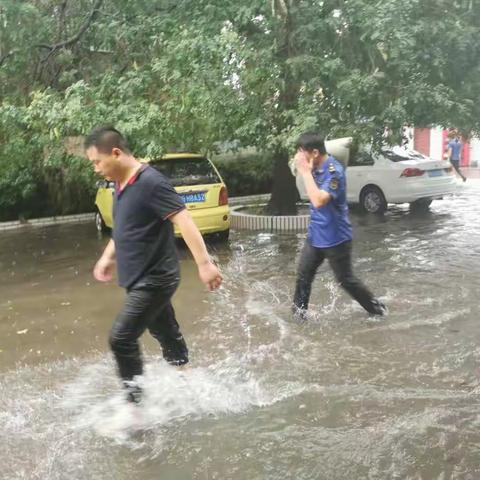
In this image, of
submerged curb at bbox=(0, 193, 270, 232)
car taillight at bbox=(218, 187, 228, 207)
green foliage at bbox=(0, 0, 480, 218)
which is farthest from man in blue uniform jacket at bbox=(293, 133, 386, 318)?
submerged curb at bbox=(0, 193, 270, 232)

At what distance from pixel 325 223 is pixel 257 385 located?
176 centimetres

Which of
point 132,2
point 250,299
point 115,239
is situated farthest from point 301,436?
point 132,2

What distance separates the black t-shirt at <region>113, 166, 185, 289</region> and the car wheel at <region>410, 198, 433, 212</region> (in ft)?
35.4

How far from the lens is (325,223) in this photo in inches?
225

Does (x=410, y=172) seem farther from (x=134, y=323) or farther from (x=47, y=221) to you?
(x=134, y=323)

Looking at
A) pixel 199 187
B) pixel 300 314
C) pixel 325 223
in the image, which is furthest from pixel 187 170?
Answer: pixel 325 223

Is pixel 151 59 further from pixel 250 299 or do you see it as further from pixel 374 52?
pixel 250 299

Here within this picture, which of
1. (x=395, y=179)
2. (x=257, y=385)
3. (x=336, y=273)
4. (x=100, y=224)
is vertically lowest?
(x=257, y=385)

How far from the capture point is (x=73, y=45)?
10906 millimetres

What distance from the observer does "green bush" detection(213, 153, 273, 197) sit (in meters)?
16.8

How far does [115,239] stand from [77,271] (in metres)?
5.11

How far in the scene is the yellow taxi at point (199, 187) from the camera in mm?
10047

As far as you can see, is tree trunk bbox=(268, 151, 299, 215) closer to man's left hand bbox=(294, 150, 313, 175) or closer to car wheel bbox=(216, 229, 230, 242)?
car wheel bbox=(216, 229, 230, 242)

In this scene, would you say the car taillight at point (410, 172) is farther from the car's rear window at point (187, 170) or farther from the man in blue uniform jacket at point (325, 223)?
the man in blue uniform jacket at point (325, 223)
